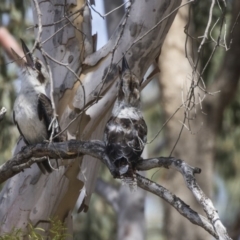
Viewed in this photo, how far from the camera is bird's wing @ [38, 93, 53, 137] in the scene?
12.5 ft

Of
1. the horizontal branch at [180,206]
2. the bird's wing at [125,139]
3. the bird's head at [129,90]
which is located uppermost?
the bird's head at [129,90]

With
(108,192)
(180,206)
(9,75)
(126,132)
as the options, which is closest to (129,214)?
(108,192)

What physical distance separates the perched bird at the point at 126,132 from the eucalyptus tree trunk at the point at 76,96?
64 centimetres

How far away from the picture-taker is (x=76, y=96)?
4.13m

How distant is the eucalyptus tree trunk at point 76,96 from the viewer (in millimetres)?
4043

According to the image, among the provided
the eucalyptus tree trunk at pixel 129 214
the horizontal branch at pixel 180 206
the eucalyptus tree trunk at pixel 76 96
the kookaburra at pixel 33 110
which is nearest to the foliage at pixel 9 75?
the eucalyptus tree trunk at pixel 129 214

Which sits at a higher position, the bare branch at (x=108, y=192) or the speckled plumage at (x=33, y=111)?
the bare branch at (x=108, y=192)

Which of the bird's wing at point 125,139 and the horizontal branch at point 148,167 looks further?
the bird's wing at point 125,139

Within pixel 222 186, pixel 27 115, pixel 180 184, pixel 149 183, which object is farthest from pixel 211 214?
pixel 222 186

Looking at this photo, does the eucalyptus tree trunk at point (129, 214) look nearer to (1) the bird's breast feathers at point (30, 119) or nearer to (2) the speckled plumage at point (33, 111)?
(2) the speckled plumage at point (33, 111)

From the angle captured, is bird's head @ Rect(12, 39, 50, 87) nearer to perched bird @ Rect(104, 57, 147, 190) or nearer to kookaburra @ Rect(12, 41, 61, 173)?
kookaburra @ Rect(12, 41, 61, 173)

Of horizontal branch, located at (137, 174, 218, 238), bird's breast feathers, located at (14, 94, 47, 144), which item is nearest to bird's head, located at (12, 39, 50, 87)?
bird's breast feathers, located at (14, 94, 47, 144)

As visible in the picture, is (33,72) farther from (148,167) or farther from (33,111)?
(148,167)

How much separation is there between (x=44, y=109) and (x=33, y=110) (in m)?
0.06
